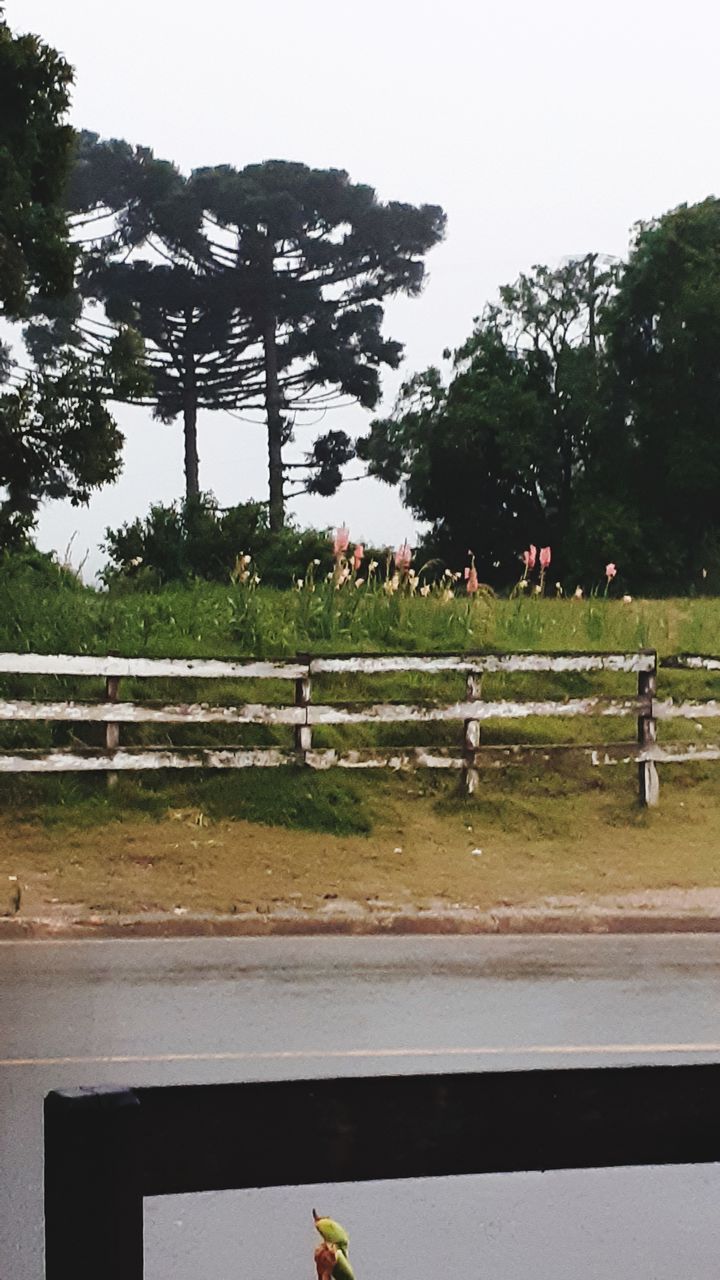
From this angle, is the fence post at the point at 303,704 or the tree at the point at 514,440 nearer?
the fence post at the point at 303,704

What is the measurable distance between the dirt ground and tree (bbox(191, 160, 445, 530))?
3581 cm

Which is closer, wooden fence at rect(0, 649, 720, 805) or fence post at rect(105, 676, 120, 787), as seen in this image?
wooden fence at rect(0, 649, 720, 805)

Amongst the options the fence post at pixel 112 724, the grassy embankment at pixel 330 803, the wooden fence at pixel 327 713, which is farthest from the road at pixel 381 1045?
the fence post at pixel 112 724

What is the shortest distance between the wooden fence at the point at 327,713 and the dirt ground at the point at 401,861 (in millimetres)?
486

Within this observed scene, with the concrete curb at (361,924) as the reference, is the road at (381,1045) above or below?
above

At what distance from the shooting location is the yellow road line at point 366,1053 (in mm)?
7590

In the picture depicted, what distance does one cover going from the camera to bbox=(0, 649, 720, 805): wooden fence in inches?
573

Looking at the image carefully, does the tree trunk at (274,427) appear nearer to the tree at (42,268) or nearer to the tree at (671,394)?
the tree at (671,394)

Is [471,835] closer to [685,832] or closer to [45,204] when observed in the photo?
[685,832]

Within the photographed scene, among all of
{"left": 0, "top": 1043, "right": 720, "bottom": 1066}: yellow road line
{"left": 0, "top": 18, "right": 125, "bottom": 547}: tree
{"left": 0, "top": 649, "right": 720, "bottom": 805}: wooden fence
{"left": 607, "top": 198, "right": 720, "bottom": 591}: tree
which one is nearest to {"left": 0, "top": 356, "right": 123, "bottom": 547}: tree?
{"left": 0, "top": 18, "right": 125, "bottom": 547}: tree

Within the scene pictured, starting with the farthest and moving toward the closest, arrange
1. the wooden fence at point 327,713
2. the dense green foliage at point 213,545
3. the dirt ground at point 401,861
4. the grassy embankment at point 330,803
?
the dense green foliage at point 213,545, the wooden fence at point 327,713, the grassy embankment at point 330,803, the dirt ground at point 401,861

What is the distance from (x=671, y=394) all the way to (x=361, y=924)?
35635mm

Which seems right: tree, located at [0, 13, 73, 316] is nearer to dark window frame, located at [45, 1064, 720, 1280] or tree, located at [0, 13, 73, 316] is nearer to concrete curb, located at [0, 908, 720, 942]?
concrete curb, located at [0, 908, 720, 942]

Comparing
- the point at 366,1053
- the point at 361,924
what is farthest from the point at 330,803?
the point at 366,1053
